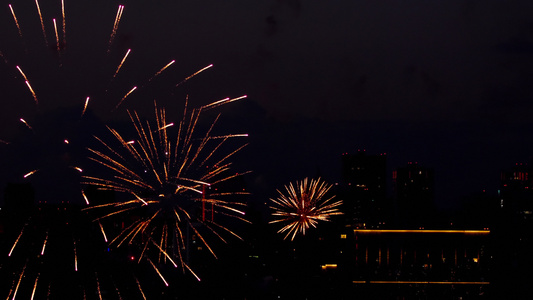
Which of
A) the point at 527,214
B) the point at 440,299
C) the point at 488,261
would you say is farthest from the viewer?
the point at 527,214

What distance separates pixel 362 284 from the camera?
139ft

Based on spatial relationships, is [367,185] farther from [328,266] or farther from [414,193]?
[328,266]

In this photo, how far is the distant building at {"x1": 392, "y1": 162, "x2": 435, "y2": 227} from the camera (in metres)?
53.4

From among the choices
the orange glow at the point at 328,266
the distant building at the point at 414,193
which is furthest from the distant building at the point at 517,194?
the orange glow at the point at 328,266

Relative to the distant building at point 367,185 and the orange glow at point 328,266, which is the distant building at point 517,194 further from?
the orange glow at point 328,266

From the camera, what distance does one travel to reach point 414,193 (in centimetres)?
5859

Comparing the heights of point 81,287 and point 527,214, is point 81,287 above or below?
below

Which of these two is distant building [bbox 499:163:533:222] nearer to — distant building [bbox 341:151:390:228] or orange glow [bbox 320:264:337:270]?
distant building [bbox 341:151:390:228]

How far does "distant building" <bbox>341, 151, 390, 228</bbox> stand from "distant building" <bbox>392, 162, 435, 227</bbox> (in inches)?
56.8

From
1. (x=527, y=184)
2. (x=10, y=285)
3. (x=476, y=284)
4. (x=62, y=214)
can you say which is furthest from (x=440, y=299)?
(x=527, y=184)

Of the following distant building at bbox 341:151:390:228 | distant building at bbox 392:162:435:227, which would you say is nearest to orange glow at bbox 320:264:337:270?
distant building at bbox 341:151:390:228

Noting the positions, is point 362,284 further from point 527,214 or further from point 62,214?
point 62,214

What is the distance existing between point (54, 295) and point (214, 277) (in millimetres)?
7262

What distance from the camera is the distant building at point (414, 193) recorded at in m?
53.4
